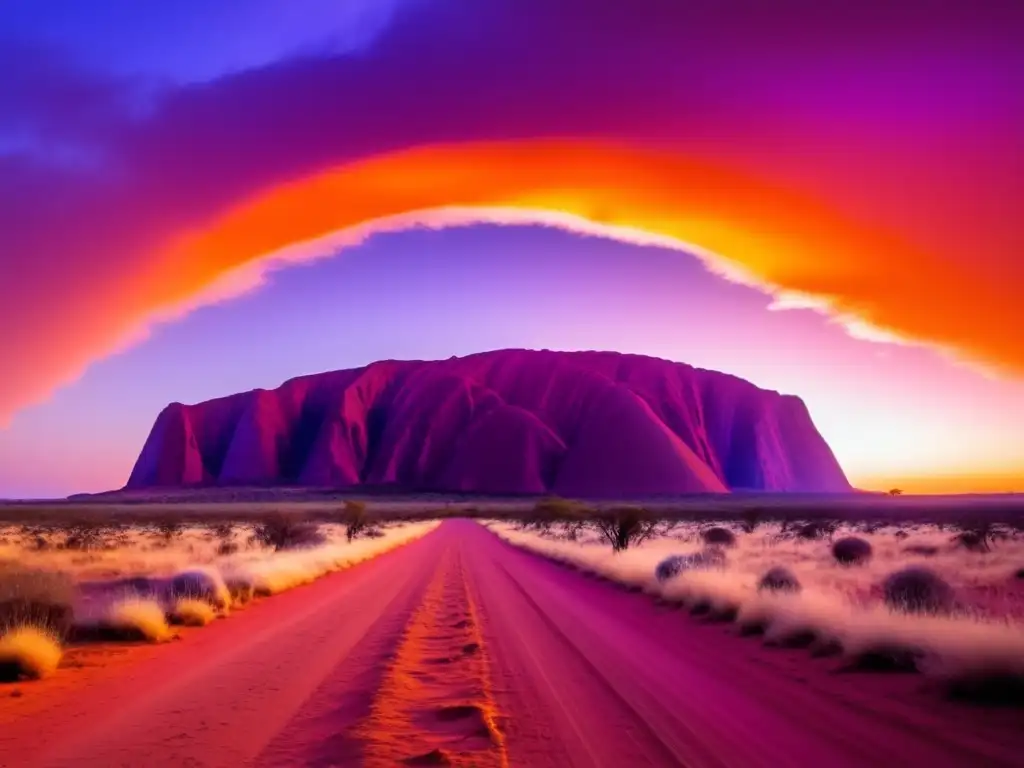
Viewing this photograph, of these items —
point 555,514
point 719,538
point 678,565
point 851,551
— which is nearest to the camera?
point 678,565

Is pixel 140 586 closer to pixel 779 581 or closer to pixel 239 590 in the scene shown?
pixel 239 590

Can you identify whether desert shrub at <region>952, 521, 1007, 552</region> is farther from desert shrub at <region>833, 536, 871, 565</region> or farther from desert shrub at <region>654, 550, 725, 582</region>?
desert shrub at <region>654, 550, 725, 582</region>

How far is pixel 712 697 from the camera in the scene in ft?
27.7

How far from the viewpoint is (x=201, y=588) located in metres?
17.4

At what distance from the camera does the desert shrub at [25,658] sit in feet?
32.3

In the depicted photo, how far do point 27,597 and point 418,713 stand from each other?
783cm

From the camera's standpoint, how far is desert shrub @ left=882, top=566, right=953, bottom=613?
565 inches

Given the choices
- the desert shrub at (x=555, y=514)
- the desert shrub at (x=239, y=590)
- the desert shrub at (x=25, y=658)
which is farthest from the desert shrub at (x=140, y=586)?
the desert shrub at (x=555, y=514)

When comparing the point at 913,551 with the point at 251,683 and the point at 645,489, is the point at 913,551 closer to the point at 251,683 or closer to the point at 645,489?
the point at 251,683

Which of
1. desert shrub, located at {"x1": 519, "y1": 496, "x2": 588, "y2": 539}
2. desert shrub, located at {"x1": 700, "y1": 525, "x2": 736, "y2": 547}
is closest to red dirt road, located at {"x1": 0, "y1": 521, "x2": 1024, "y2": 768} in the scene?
desert shrub, located at {"x1": 700, "y1": 525, "x2": 736, "y2": 547}

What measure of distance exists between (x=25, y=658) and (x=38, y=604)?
288cm

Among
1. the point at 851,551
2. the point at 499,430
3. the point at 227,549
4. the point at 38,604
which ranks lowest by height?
the point at 227,549

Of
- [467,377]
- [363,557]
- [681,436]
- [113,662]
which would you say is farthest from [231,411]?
[113,662]

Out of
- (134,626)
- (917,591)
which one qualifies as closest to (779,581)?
(917,591)
